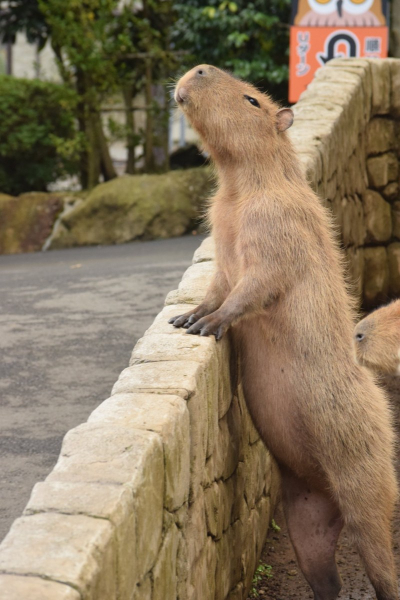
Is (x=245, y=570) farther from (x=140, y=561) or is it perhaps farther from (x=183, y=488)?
(x=140, y=561)

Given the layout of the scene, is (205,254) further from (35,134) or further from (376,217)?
(35,134)

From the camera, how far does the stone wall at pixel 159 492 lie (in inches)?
77.1

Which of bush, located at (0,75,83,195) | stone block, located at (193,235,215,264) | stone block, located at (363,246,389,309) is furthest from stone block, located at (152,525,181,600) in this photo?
bush, located at (0,75,83,195)

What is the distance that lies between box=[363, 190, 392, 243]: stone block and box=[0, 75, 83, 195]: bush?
651cm

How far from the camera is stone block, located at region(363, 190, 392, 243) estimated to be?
8.06 metres

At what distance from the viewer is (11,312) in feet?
25.5

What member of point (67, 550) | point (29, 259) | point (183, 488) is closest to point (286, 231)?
point (183, 488)

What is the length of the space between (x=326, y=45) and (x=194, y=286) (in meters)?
6.25

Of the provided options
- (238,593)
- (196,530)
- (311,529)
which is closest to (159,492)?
(196,530)

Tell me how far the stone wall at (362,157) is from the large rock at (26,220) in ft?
19.7

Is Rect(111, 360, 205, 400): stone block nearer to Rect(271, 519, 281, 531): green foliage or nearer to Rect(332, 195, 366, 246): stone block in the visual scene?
Rect(271, 519, 281, 531): green foliage

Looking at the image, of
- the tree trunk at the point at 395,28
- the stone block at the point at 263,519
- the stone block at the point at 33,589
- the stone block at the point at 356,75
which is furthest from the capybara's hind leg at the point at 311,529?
the tree trunk at the point at 395,28

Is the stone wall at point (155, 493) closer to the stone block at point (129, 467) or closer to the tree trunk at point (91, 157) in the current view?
the stone block at point (129, 467)

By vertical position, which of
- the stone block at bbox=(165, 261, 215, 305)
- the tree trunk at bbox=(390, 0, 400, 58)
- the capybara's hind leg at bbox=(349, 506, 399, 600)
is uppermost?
the tree trunk at bbox=(390, 0, 400, 58)
